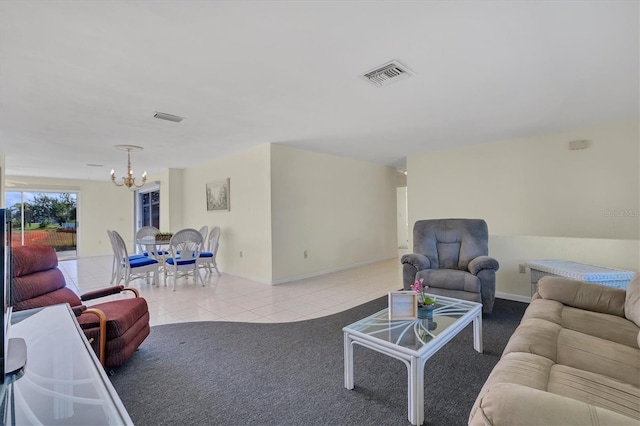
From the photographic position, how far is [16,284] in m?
1.96

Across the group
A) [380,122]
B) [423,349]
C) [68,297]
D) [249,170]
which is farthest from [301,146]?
[423,349]

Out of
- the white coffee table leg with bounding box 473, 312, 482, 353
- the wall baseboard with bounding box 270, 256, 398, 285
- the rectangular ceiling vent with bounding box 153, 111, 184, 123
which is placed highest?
the rectangular ceiling vent with bounding box 153, 111, 184, 123

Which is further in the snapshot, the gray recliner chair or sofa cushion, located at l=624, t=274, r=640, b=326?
the gray recliner chair

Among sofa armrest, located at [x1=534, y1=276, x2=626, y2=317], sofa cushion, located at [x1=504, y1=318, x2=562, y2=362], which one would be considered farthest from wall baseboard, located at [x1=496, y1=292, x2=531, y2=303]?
sofa cushion, located at [x1=504, y1=318, x2=562, y2=362]

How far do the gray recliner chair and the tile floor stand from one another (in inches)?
35.2

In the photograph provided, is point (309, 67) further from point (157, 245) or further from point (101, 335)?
point (157, 245)

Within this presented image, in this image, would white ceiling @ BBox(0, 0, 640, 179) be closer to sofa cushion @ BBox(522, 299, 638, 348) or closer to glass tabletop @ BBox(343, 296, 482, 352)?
sofa cushion @ BBox(522, 299, 638, 348)

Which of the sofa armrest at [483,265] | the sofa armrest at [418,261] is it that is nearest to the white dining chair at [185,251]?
the sofa armrest at [418,261]

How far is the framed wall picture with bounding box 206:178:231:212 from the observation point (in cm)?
581

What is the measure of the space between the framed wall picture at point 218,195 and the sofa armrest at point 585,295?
16.6 feet

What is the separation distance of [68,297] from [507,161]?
17.9 ft

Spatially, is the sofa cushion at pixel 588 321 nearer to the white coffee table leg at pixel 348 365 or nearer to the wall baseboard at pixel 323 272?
the white coffee table leg at pixel 348 365

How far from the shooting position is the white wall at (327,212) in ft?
16.4

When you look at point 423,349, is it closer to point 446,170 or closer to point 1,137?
point 446,170
